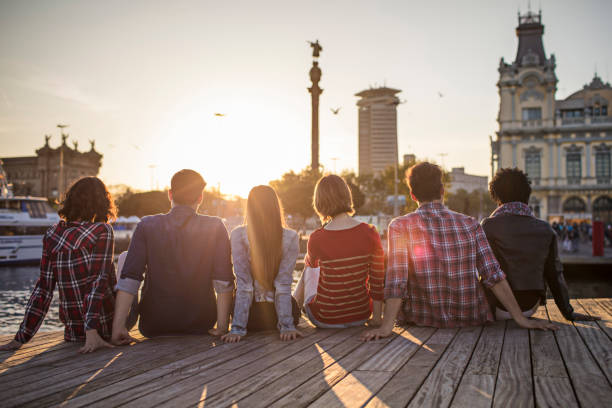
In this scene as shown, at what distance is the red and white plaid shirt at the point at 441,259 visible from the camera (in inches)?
176

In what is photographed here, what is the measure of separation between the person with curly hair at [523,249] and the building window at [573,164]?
5805 centimetres

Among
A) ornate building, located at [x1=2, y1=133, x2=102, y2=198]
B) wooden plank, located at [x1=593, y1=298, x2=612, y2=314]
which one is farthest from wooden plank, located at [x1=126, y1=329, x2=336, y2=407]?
ornate building, located at [x1=2, y1=133, x2=102, y2=198]

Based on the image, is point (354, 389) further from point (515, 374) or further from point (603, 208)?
point (603, 208)

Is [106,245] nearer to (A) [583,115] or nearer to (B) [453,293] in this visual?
(B) [453,293]

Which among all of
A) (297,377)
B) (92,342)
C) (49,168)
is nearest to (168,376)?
(297,377)

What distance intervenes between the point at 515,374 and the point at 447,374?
42cm

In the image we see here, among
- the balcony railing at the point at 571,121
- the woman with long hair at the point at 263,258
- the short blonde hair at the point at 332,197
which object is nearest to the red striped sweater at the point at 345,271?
the short blonde hair at the point at 332,197

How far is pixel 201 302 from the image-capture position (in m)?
4.81

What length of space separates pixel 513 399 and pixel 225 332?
9.29 feet

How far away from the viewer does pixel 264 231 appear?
4691 millimetres

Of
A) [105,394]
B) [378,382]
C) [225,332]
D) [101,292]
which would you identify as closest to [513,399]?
[378,382]

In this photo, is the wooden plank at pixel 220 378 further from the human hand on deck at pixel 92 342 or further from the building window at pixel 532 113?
the building window at pixel 532 113

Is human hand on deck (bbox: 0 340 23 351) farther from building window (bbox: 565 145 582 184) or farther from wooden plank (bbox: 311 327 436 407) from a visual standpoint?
building window (bbox: 565 145 582 184)

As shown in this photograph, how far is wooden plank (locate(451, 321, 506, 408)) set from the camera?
269 cm
